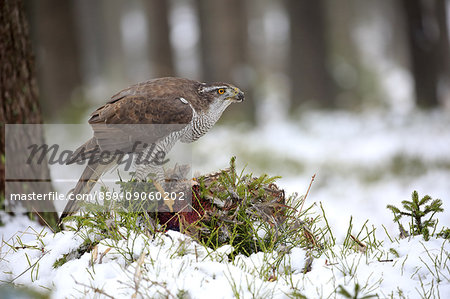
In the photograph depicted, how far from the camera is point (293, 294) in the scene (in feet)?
6.78

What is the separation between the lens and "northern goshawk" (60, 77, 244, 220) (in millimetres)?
2643

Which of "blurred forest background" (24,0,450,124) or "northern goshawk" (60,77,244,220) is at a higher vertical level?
"blurred forest background" (24,0,450,124)

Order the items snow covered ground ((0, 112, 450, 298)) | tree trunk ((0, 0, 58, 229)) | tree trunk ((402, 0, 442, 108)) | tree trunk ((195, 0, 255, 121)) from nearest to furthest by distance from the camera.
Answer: snow covered ground ((0, 112, 450, 298))
tree trunk ((0, 0, 58, 229))
tree trunk ((195, 0, 255, 121))
tree trunk ((402, 0, 442, 108))

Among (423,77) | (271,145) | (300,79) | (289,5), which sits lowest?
(271,145)

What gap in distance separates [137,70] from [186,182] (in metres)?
33.3

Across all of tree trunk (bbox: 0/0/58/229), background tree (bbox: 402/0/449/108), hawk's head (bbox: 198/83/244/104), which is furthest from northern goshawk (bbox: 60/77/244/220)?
background tree (bbox: 402/0/449/108)

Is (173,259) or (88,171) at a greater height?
(88,171)

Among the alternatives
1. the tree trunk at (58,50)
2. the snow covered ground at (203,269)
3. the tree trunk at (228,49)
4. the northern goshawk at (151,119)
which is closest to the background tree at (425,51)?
the tree trunk at (228,49)

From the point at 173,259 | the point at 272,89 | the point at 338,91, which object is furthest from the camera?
the point at 272,89

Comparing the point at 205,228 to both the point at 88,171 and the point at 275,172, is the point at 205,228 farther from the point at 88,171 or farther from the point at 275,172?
the point at 275,172

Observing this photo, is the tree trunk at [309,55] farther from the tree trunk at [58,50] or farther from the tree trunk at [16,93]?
the tree trunk at [16,93]

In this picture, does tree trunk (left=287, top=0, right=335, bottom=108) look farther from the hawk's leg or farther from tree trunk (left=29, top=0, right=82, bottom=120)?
the hawk's leg

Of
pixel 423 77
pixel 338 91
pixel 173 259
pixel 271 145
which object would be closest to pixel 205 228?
pixel 173 259

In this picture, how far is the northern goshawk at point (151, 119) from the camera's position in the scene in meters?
2.64
